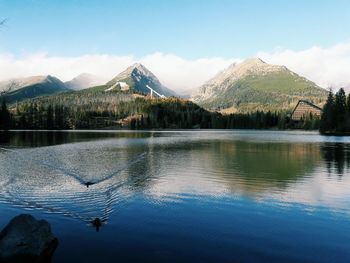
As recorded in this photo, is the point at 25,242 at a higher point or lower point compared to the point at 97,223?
higher

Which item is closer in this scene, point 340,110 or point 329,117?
point 340,110

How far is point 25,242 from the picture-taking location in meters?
17.5

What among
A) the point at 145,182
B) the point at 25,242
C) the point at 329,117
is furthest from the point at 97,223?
the point at 329,117

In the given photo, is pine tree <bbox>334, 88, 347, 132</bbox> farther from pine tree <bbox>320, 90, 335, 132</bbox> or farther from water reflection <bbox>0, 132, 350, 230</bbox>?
water reflection <bbox>0, 132, 350, 230</bbox>

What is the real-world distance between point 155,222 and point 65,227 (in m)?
6.06

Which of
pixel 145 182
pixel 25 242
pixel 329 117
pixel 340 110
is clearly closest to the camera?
pixel 25 242

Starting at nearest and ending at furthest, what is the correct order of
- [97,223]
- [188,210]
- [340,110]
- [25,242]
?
[25,242] → [97,223] → [188,210] → [340,110]

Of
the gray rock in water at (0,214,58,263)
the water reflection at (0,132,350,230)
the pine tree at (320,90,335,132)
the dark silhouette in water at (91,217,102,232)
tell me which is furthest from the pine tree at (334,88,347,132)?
the gray rock in water at (0,214,58,263)

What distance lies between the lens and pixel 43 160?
62094 millimetres

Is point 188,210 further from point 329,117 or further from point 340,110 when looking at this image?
point 329,117

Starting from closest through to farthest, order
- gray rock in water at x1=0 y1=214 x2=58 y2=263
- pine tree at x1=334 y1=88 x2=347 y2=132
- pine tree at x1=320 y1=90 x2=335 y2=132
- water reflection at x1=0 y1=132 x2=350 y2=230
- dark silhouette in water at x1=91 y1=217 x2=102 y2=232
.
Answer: gray rock in water at x1=0 y1=214 x2=58 y2=263 < dark silhouette in water at x1=91 y1=217 x2=102 y2=232 < water reflection at x1=0 y1=132 x2=350 y2=230 < pine tree at x1=334 y1=88 x2=347 y2=132 < pine tree at x1=320 y1=90 x2=335 y2=132

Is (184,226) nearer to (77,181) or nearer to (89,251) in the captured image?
(89,251)

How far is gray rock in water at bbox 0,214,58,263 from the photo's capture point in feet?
55.9

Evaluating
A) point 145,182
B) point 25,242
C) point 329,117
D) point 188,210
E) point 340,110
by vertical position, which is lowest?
point 188,210
